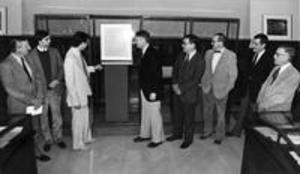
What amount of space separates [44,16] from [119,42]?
236 cm

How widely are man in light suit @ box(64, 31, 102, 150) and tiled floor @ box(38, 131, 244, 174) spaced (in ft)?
0.86

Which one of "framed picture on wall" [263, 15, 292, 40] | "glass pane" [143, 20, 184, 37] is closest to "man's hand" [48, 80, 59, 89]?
"glass pane" [143, 20, 184, 37]

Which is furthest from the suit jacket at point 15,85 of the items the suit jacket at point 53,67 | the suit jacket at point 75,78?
the suit jacket at point 75,78

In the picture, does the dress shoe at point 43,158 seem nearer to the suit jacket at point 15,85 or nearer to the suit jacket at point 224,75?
the suit jacket at point 15,85

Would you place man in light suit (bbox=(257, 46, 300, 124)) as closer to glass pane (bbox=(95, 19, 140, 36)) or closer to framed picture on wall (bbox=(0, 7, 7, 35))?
glass pane (bbox=(95, 19, 140, 36))

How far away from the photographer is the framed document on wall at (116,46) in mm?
5426

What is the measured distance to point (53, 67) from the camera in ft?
15.7

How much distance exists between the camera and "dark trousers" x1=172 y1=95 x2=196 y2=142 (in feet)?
16.1

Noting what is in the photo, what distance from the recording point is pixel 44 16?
7.05 meters

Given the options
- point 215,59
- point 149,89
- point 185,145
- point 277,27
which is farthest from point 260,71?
point 277,27

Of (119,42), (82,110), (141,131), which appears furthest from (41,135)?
(119,42)

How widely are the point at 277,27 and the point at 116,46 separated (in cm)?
370

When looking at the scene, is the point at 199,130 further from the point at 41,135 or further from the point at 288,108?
the point at 41,135

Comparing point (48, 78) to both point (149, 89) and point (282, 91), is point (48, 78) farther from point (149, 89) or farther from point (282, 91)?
point (282, 91)
